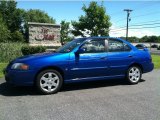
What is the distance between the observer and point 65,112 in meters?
5.50

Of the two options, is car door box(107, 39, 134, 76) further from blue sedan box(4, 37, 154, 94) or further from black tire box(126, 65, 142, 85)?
black tire box(126, 65, 142, 85)

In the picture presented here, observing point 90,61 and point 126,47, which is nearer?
point 90,61

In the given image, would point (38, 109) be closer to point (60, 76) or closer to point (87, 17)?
point (60, 76)

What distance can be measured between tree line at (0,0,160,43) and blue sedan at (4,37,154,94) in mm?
18566

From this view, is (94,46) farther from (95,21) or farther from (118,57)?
(95,21)

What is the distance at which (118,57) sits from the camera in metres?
8.27

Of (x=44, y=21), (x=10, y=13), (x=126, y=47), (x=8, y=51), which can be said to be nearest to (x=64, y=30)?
(x=44, y=21)

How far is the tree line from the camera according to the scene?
3133 centimetres

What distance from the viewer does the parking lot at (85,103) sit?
17.4 feet

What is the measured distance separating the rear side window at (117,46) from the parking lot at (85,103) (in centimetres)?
108

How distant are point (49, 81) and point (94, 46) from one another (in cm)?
169

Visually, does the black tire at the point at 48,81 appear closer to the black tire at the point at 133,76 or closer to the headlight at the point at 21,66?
the headlight at the point at 21,66

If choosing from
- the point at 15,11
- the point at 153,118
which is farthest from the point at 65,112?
the point at 15,11

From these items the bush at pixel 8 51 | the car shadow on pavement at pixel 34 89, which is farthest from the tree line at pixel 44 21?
the car shadow on pavement at pixel 34 89
